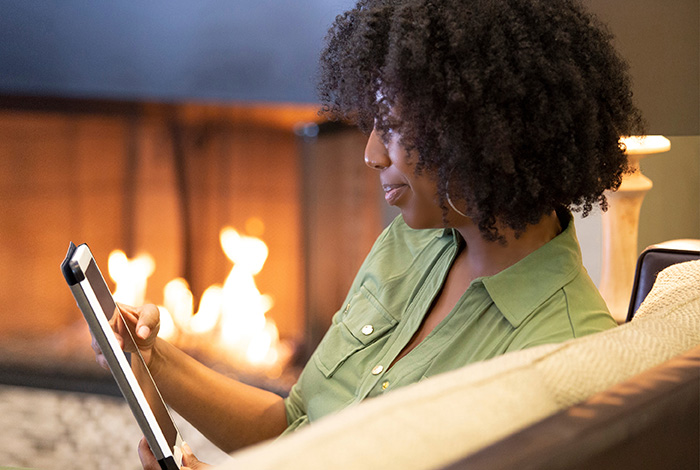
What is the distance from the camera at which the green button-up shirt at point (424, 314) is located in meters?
0.75

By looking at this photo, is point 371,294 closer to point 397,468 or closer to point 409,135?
point 409,135

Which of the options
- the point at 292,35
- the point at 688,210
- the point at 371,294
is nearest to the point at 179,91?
the point at 292,35

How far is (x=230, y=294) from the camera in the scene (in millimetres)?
2049

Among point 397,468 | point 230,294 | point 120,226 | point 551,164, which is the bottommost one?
point 230,294

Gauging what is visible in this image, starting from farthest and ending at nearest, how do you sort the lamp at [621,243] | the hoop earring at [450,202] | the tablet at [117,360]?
the lamp at [621,243]
the hoop earring at [450,202]
the tablet at [117,360]

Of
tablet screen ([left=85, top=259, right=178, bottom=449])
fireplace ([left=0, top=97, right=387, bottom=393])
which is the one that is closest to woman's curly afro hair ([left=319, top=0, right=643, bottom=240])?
tablet screen ([left=85, top=259, right=178, bottom=449])

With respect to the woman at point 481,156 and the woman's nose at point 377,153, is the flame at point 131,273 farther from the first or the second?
the woman's nose at point 377,153

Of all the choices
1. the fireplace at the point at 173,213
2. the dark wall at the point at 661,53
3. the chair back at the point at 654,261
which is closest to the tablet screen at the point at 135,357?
the chair back at the point at 654,261

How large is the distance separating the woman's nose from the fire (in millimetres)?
1211

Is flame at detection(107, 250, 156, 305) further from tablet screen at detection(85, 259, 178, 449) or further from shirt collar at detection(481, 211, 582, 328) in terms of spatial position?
shirt collar at detection(481, 211, 582, 328)

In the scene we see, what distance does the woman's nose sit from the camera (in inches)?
33.2

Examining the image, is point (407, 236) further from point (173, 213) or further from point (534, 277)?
point (173, 213)

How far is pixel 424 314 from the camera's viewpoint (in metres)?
0.89

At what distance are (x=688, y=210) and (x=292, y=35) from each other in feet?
3.33
